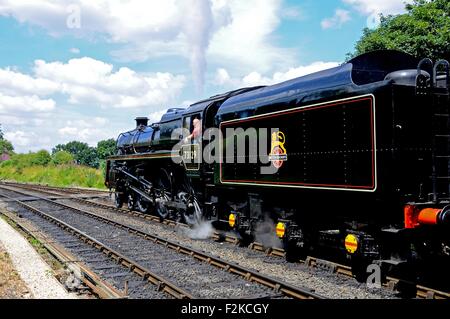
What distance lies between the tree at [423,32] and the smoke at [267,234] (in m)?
11.2

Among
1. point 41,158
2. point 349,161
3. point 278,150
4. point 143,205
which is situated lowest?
point 143,205

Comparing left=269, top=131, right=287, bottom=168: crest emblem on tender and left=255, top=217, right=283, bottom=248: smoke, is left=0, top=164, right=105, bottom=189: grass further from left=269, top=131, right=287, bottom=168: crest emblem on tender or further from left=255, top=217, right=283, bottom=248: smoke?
left=269, top=131, right=287, bottom=168: crest emblem on tender

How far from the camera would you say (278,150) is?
31.6 feet

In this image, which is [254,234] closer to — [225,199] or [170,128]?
[225,199]

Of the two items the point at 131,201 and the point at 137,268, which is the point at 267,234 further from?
the point at 131,201

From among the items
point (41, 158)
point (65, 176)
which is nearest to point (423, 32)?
point (65, 176)

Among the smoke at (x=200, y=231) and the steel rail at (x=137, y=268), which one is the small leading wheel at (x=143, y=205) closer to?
the steel rail at (x=137, y=268)

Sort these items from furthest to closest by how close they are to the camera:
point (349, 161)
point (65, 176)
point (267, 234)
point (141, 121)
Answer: point (65, 176) < point (141, 121) < point (267, 234) < point (349, 161)

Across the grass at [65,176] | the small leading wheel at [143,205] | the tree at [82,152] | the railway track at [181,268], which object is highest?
the tree at [82,152]

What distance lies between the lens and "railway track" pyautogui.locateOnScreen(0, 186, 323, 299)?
750cm

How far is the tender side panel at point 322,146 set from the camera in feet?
24.1

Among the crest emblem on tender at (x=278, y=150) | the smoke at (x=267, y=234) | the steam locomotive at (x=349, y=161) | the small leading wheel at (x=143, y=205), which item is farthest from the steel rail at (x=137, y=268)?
the small leading wheel at (x=143, y=205)

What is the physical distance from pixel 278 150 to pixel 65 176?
1583 inches
